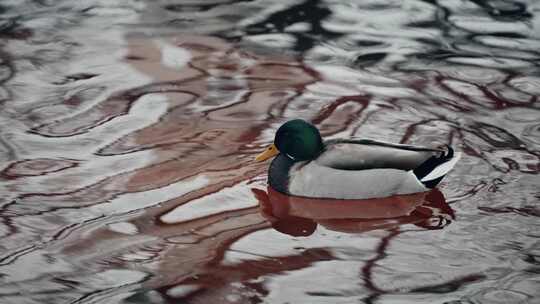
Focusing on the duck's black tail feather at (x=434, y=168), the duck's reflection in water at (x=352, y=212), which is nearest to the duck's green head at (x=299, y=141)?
the duck's reflection in water at (x=352, y=212)

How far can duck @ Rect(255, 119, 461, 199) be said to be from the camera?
18.9ft

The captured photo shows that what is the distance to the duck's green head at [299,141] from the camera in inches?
231

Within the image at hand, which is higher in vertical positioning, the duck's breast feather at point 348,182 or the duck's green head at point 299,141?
the duck's green head at point 299,141

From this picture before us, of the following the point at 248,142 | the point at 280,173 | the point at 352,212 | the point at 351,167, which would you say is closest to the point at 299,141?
the point at 280,173

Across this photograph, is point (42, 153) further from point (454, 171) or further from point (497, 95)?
point (497, 95)

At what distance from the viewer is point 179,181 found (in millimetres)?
5973

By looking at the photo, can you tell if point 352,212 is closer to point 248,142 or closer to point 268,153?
point 268,153

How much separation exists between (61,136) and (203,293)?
7.27 ft

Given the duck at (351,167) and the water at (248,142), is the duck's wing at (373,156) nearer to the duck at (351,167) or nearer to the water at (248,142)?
the duck at (351,167)

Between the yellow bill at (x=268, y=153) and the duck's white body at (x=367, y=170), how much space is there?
0.82 feet

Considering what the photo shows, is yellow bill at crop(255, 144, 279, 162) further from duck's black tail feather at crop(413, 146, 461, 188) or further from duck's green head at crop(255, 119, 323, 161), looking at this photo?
duck's black tail feather at crop(413, 146, 461, 188)

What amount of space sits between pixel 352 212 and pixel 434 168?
51cm

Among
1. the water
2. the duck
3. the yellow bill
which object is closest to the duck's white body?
the duck

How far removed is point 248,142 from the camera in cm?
653
